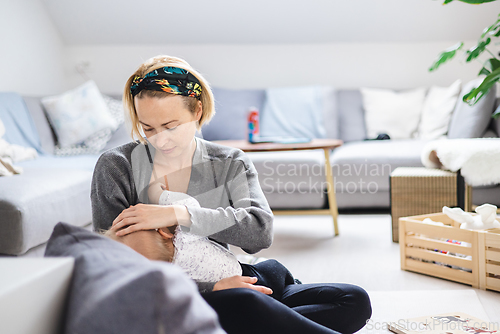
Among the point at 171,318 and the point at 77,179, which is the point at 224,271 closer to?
the point at 171,318

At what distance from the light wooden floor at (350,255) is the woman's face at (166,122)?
93 centimetres

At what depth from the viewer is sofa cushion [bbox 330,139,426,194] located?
9.32ft

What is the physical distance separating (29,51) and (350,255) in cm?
294

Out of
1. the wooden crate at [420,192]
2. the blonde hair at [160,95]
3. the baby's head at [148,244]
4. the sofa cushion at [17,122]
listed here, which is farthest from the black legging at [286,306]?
the sofa cushion at [17,122]

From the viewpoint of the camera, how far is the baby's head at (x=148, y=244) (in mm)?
919

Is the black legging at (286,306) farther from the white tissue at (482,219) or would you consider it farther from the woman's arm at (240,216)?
the white tissue at (482,219)

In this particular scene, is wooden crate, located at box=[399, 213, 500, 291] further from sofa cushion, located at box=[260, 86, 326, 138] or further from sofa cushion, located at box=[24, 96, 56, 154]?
sofa cushion, located at box=[24, 96, 56, 154]

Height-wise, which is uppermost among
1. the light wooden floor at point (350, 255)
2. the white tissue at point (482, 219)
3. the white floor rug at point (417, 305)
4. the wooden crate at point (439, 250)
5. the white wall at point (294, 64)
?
the white wall at point (294, 64)

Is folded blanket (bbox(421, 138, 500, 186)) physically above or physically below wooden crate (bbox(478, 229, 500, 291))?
above

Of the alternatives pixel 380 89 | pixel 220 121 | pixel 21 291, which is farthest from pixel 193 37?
pixel 21 291

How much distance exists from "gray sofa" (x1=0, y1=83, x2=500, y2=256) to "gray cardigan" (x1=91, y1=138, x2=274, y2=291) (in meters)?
0.67

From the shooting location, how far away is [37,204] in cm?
171

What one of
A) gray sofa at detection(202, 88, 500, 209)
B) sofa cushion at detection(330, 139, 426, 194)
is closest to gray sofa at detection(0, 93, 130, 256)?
gray sofa at detection(202, 88, 500, 209)

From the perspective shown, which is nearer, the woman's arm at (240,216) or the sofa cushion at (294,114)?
the woman's arm at (240,216)
